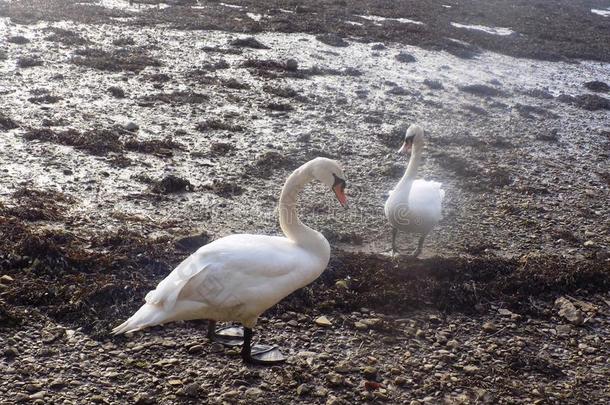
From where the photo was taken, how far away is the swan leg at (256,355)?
632 centimetres

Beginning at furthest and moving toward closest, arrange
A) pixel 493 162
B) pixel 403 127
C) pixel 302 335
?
1. pixel 403 127
2. pixel 493 162
3. pixel 302 335

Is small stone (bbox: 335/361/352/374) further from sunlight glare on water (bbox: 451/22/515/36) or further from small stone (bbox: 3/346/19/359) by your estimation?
sunlight glare on water (bbox: 451/22/515/36)

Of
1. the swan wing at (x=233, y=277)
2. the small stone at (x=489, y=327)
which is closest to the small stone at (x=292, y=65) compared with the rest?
the small stone at (x=489, y=327)

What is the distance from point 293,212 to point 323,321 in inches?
51.5

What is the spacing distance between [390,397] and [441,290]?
82.9 inches

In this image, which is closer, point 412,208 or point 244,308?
point 244,308

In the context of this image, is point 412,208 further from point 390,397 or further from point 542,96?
point 542,96

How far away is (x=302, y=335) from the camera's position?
6859mm

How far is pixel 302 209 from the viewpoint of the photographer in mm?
10172

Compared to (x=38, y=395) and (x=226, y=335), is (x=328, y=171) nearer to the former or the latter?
(x=226, y=335)

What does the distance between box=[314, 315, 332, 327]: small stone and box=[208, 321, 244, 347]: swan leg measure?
0.81 m

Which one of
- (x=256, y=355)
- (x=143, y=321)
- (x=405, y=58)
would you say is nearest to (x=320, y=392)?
(x=256, y=355)

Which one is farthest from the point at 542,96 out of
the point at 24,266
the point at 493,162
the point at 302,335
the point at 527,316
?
the point at 24,266

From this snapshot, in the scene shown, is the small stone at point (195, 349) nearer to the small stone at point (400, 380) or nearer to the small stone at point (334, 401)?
the small stone at point (334, 401)
